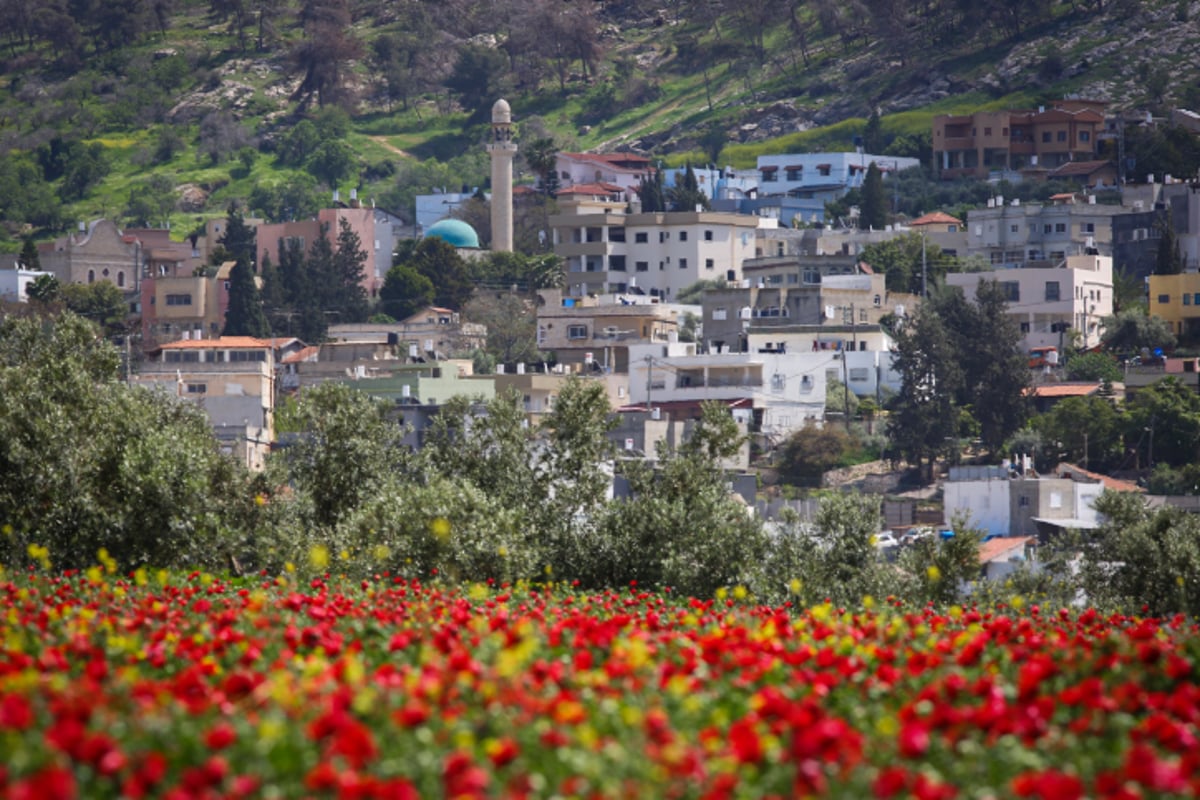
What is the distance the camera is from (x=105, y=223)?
14000 centimetres

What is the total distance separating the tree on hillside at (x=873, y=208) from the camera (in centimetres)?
12938

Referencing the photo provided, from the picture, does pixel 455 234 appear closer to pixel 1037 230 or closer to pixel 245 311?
pixel 245 311

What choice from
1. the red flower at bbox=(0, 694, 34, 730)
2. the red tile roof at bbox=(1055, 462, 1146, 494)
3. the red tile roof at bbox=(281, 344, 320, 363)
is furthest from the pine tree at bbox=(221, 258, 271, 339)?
the red flower at bbox=(0, 694, 34, 730)

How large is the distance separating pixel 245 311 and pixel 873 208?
38.8 metres

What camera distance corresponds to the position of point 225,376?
95625 millimetres

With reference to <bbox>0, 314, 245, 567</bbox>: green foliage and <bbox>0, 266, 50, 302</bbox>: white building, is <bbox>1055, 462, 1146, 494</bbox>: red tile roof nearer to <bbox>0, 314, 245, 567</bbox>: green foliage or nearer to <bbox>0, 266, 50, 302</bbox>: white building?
<bbox>0, 314, 245, 567</bbox>: green foliage

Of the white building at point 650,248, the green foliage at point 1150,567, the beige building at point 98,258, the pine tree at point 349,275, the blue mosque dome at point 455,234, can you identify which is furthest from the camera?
the blue mosque dome at point 455,234

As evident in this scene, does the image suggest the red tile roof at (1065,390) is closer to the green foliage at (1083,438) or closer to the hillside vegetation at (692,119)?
the green foliage at (1083,438)

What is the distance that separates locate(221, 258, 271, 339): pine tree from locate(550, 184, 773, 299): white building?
→ 1919cm

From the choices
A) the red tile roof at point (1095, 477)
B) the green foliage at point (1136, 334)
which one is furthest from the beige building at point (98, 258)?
the red tile roof at point (1095, 477)

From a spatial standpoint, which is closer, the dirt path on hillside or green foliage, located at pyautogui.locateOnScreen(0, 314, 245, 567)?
green foliage, located at pyautogui.locateOnScreen(0, 314, 245, 567)

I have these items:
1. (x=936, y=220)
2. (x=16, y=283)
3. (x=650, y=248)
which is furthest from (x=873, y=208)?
(x=16, y=283)

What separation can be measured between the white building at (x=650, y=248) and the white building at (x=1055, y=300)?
63.4ft

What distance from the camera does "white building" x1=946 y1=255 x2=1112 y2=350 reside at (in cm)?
10731
